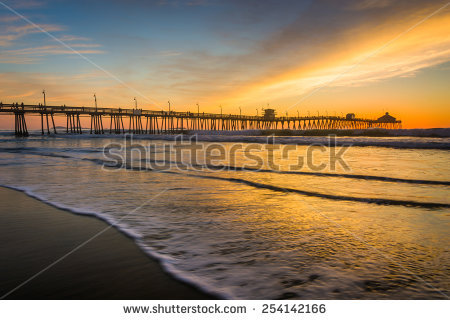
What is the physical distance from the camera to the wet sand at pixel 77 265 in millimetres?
2422

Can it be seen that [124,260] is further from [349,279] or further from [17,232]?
[349,279]

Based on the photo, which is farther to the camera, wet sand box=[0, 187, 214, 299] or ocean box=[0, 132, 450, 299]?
ocean box=[0, 132, 450, 299]

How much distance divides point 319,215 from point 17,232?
14.0 ft

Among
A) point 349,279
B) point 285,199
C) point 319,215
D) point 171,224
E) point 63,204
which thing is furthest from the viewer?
point 285,199

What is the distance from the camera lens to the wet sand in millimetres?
2422

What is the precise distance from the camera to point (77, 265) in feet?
9.52

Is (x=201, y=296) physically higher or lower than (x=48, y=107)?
lower

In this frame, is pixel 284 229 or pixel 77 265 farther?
pixel 284 229

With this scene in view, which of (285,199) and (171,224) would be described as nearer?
(171,224)

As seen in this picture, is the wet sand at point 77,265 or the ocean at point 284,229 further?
the ocean at point 284,229
